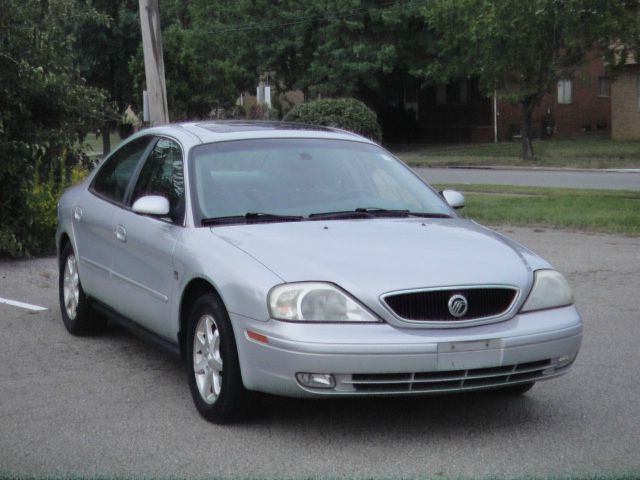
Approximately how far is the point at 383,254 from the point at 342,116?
1758 cm

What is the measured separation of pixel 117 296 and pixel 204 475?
8.16 ft

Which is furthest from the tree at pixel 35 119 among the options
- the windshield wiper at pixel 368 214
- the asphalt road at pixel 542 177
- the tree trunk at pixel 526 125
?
the tree trunk at pixel 526 125

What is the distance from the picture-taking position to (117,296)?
285 inches

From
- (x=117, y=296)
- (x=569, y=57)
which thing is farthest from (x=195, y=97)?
(x=117, y=296)

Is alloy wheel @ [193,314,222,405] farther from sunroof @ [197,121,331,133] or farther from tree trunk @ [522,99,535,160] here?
tree trunk @ [522,99,535,160]

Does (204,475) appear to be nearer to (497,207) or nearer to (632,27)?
(497,207)

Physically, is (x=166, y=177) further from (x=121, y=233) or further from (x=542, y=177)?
(x=542, y=177)

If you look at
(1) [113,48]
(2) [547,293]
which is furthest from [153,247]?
(1) [113,48]

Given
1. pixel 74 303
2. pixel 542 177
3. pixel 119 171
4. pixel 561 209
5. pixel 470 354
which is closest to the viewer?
pixel 470 354

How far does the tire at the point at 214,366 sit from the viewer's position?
559 centimetres

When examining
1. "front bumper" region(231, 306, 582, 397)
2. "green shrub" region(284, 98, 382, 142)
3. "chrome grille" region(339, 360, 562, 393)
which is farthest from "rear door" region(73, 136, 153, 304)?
"green shrub" region(284, 98, 382, 142)

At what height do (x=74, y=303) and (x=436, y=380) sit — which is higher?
(x=436, y=380)

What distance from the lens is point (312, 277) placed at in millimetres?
5371

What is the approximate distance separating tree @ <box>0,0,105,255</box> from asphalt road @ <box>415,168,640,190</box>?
13.4 metres
